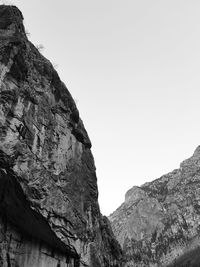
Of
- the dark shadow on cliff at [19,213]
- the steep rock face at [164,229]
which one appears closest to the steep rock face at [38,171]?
the dark shadow on cliff at [19,213]

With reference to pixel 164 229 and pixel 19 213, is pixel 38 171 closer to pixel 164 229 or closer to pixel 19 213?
pixel 19 213

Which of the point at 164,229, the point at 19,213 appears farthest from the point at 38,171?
the point at 164,229

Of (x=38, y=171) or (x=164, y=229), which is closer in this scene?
(x=38, y=171)

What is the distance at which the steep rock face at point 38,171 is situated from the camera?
16.7 meters

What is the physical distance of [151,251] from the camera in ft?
533

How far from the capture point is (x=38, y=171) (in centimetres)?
1786

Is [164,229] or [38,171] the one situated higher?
[164,229]

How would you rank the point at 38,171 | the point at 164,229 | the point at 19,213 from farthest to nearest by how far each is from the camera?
the point at 164,229 < the point at 38,171 < the point at 19,213

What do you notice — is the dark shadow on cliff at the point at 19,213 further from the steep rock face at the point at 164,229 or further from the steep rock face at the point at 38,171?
the steep rock face at the point at 164,229

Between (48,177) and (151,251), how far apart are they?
161095 mm

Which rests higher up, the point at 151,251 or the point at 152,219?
the point at 152,219

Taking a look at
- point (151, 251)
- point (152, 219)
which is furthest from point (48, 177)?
point (152, 219)

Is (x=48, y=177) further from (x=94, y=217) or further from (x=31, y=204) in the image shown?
(x=94, y=217)

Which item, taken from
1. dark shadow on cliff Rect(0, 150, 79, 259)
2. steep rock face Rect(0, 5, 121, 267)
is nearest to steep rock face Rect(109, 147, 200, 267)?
steep rock face Rect(0, 5, 121, 267)
